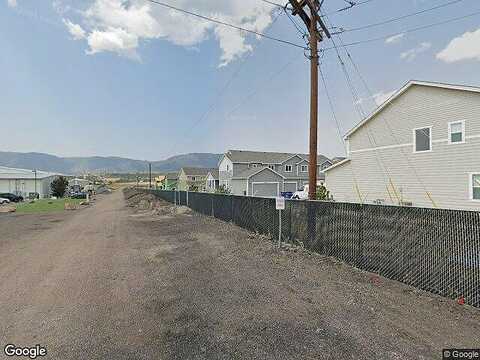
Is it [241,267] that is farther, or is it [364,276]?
[241,267]

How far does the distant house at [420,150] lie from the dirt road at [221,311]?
11.6m

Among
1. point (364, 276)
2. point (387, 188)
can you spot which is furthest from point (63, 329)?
point (387, 188)

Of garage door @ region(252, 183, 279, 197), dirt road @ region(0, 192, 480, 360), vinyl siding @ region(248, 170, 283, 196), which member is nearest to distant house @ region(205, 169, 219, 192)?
garage door @ region(252, 183, 279, 197)

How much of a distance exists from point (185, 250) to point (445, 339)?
7257 millimetres

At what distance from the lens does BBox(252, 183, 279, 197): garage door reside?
41.8m

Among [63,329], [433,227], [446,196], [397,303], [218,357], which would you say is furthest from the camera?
[446,196]

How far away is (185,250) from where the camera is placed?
9.62 m

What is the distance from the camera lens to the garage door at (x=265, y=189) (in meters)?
41.8

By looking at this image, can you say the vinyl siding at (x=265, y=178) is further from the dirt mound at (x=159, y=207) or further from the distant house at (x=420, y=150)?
the distant house at (x=420, y=150)

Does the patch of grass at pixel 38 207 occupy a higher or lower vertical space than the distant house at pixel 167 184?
lower

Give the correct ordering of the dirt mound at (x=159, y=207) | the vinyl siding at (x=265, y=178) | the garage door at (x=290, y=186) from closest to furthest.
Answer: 1. the dirt mound at (x=159, y=207)
2. the vinyl siding at (x=265, y=178)
3. the garage door at (x=290, y=186)

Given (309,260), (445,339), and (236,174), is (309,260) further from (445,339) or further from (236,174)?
(236,174)

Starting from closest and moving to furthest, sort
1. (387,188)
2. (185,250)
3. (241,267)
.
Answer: (241,267) < (185,250) < (387,188)

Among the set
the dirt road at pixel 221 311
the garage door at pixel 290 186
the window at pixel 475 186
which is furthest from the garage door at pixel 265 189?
the dirt road at pixel 221 311
